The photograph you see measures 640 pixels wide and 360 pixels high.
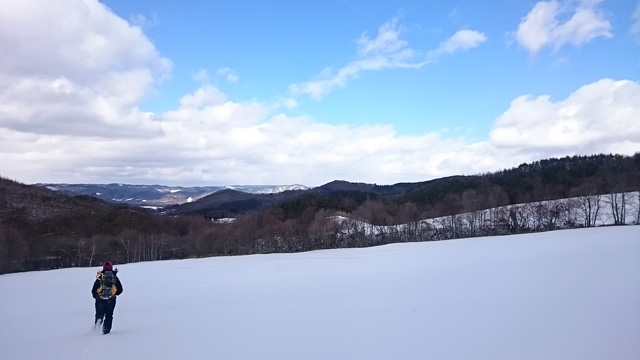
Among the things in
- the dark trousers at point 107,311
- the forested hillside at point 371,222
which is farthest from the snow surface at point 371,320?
the forested hillside at point 371,222

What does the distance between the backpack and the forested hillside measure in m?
46.8

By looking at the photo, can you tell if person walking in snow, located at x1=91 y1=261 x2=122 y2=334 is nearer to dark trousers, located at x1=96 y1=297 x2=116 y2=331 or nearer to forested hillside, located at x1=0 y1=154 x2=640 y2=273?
dark trousers, located at x1=96 y1=297 x2=116 y2=331

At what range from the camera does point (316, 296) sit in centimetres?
1509

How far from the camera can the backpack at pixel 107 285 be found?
420 inches

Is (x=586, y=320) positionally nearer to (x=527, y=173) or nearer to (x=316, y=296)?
(x=316, y=296)

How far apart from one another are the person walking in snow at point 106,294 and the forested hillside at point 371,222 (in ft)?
153

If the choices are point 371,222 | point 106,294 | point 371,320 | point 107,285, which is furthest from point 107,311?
point 371,222

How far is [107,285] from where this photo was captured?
10.8 meters

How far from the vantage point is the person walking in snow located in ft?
34.3

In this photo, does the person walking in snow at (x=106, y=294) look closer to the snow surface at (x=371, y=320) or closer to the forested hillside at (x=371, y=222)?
the snow surface at (x=371, y=320)

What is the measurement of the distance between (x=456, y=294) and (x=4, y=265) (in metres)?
53.0

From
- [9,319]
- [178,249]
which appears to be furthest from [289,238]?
[9,319]

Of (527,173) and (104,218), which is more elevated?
(527,173)

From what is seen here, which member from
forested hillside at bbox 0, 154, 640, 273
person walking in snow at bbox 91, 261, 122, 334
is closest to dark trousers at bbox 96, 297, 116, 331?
person walking in snow at bbox 91, 261, 122, 334
